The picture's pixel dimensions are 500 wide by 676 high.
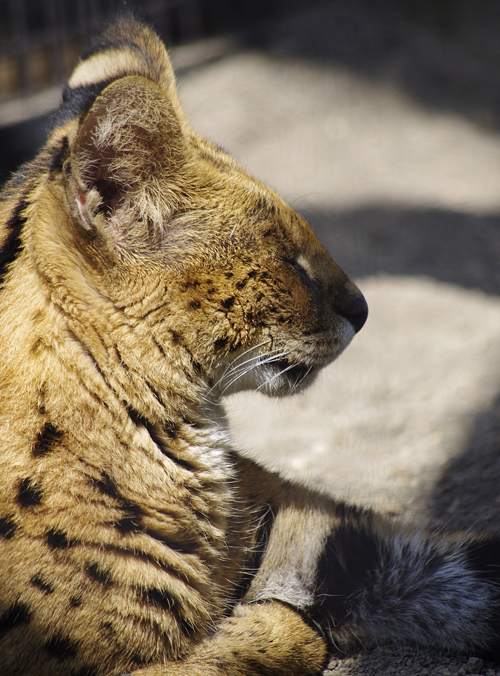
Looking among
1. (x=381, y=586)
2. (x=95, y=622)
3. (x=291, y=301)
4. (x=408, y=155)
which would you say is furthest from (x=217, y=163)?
(x=408, y=155)

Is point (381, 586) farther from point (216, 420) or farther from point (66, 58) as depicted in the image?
point (66, 58)

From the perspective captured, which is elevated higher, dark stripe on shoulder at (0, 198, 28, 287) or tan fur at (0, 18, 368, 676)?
dark stripe on shoulder at (0, 198, 28, 287)

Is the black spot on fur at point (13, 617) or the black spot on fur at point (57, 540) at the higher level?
the black spot on fur at point (57, 540)

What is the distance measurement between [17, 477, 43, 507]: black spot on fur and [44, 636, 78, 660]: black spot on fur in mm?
385

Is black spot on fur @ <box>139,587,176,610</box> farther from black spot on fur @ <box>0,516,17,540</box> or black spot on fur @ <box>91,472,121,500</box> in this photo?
black spot on fur @ <box>0,516,17,540</box>

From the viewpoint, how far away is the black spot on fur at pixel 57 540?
5.80 feet

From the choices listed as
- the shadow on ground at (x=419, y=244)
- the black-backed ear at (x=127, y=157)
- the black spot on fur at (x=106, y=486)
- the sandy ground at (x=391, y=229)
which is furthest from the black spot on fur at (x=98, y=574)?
the shadow on ground at (x=419, y=244)

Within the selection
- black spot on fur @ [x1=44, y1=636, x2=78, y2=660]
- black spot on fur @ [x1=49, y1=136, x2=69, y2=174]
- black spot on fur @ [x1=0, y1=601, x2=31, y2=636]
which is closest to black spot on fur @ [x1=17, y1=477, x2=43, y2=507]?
black spot on fur @ [x1=0, y1=601, x2=31, y2=636]

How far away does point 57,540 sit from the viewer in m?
1.77

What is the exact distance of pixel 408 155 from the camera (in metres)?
Result: 6.30

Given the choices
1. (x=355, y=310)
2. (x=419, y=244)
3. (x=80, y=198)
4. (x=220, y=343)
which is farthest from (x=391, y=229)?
(x=80, y=198)

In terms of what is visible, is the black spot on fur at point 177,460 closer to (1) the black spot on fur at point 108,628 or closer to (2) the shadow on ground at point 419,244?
(1) the black spot on fur at point 108,628

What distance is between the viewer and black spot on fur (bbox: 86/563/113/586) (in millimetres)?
1779

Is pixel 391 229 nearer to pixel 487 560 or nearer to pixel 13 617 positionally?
pixel 487 560
